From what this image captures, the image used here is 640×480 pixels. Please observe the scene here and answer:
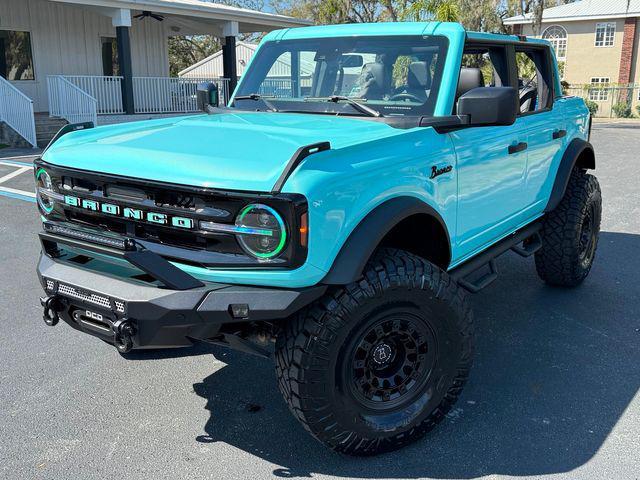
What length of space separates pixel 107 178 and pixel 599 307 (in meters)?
3.87

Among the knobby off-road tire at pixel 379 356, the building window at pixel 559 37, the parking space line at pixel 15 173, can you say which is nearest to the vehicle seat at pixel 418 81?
the knobby off-road tire at pixel 379 356

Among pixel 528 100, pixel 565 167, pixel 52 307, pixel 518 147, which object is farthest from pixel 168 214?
pixel 565 167

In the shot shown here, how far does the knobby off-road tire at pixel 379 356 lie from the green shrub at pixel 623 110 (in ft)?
114

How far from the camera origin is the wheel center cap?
2992 mm

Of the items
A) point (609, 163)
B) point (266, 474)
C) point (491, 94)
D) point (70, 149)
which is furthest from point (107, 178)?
point (609, 163)

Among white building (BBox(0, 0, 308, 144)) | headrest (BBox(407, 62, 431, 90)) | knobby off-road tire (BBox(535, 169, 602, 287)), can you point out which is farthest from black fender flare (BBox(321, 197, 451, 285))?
white building (BBox(0, 0, 308, 144))

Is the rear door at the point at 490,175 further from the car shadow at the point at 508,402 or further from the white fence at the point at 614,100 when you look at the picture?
the white fence at the point at 614,100

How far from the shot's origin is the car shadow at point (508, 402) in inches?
118

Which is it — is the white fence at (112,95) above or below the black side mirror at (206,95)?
below

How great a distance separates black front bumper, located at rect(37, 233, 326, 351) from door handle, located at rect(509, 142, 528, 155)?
2049 millimetres

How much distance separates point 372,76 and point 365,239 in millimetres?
1556

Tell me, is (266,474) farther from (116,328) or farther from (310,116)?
(310,116)

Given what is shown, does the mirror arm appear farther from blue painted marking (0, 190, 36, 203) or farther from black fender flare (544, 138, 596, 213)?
blue painted marking (0, 190, 36, 203)

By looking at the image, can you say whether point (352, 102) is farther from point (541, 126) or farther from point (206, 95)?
point (541, 126)
